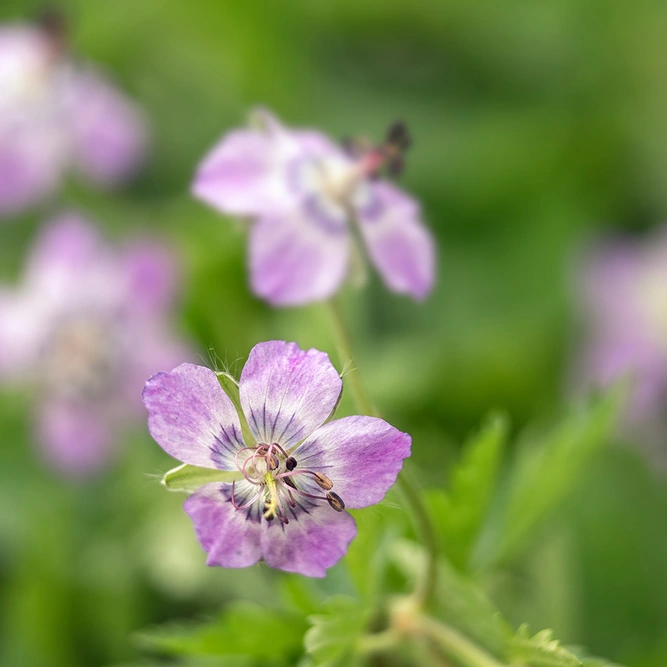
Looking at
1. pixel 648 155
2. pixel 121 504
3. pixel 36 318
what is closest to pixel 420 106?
pixel 648 155

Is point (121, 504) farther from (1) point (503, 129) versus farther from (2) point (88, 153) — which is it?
(1) point (503, 129)

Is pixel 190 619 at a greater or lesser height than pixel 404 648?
greater

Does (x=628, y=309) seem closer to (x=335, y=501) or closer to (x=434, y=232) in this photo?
(x=434, y=232)

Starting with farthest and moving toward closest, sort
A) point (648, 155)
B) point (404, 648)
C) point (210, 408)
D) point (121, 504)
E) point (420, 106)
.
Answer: point (420, 106), point (648, 155), point (121, 504), point (404, 648), point (210, 408)

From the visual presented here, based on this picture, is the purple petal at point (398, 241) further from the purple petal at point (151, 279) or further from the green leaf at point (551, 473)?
the purple petal at point (151, 279)

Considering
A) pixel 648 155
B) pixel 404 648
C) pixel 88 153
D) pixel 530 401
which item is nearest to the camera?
pixel 404 648

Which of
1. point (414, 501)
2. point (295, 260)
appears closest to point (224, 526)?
point (414, 501)

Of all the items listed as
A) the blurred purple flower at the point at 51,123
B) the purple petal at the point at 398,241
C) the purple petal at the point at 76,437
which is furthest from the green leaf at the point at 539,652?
the blurred purple flower at the point at 51,123
